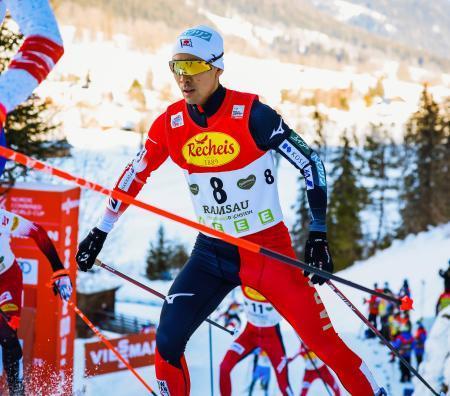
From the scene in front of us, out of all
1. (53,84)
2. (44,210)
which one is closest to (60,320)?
(44,210)

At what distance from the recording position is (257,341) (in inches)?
301

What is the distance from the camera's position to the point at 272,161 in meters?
4.34

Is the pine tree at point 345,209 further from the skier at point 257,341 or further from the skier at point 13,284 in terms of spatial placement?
the skier at point 13,284

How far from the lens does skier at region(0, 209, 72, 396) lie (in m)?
5.17

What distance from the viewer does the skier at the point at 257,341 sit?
7535 mm

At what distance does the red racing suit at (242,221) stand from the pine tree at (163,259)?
4170 centimetres

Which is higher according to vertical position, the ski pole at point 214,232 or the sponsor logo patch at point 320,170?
the sponsor logo patch at point 320,170

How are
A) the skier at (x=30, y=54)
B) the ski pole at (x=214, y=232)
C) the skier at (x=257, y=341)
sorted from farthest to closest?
1. the skier at (x=257, y=341)
2. the ski pole at (x=214, y=232)
3. the skier at (x=30, y=54)

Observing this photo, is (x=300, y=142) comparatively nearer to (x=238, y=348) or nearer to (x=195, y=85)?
(x=195, y=85)

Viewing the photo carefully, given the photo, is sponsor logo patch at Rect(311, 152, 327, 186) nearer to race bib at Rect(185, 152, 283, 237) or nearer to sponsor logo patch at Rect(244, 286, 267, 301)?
race bib at Rect(185, 152, 283, 237)

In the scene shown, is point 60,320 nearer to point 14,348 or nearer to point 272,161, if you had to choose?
point 14,348

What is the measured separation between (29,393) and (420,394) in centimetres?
380

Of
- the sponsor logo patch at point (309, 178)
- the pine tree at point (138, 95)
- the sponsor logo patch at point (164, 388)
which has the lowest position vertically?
the sponsor logo patch at point (164, 388)

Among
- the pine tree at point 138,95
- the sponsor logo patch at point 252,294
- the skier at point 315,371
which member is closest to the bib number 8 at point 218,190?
the sponsor logo patch at point 252,294
